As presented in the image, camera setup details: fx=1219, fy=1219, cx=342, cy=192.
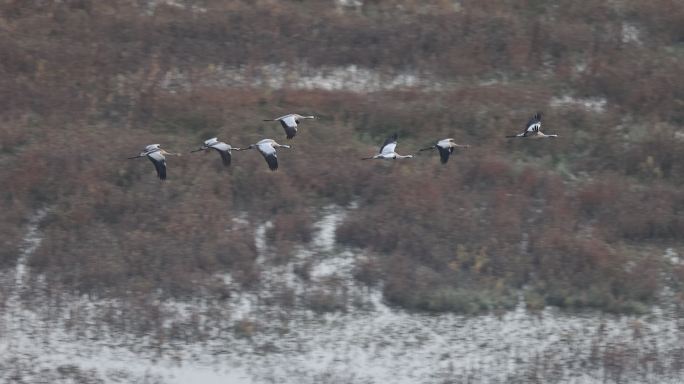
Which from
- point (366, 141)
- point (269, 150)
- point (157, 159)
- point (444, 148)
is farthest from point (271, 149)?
point (366, 141)

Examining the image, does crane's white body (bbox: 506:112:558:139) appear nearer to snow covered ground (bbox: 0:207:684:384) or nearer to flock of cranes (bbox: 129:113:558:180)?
flock of cranes (bbox: 129:113:558:180)

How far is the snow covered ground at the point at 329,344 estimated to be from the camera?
15.3m

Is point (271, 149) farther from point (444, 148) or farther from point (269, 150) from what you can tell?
point (444, 148)

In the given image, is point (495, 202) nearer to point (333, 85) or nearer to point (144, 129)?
point (333, 85)

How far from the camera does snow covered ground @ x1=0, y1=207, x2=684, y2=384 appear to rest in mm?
15273

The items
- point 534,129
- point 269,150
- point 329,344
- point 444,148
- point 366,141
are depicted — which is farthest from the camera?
point 366,141

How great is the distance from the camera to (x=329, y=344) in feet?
52.3

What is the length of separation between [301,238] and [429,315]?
245 cm

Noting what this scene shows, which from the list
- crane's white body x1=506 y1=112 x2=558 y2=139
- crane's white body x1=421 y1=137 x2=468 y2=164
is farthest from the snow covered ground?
crane's white body x1=506 y1=112 x2=558 y2=139

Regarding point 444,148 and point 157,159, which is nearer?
point 157,159

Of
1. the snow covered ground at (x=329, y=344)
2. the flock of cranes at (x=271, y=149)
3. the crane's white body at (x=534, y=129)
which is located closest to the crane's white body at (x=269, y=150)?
the flock of cranes at (x=271, y=149)

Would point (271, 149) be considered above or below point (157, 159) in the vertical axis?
above

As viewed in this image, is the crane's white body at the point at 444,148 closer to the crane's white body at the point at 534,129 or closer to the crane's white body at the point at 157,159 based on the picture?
the crane's white body at the point at 534,129

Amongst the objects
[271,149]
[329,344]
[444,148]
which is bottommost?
[329,344]
